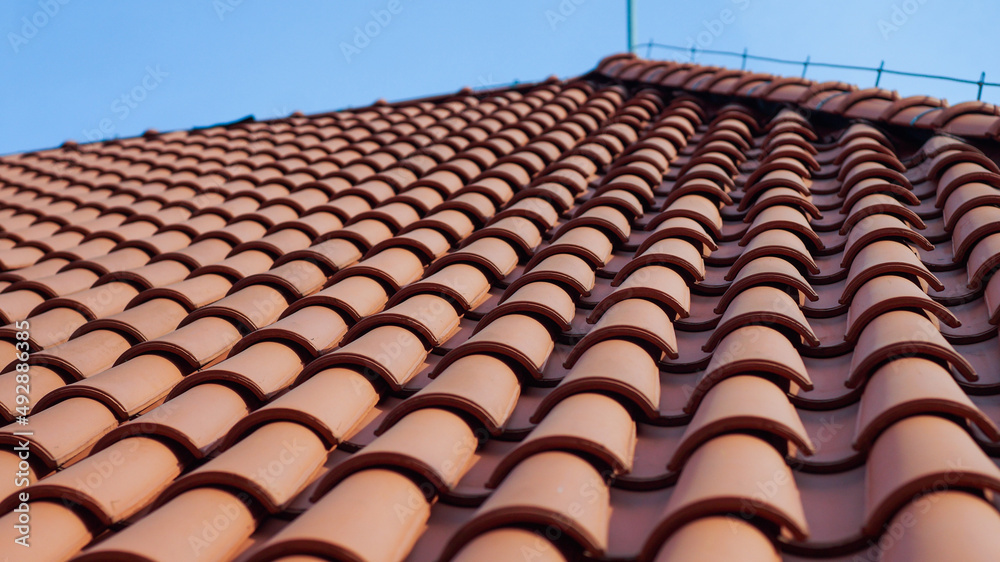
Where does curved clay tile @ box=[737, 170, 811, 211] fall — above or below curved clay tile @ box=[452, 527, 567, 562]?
above

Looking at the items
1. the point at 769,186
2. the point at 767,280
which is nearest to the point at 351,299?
the point at 767,280

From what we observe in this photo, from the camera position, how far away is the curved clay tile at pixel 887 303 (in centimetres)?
250

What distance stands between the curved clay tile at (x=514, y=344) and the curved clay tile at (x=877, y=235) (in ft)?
4.60

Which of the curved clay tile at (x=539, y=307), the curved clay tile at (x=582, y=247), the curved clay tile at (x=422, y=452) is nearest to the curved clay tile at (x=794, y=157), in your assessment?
the curved clay tile at (x=582, y=247)

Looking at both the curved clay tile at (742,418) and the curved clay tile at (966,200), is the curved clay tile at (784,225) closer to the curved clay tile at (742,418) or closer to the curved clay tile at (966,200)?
the curved clay tile at (966,200)

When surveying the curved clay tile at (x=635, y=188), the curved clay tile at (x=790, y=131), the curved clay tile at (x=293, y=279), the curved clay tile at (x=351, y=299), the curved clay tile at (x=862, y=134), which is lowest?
the curved clay tile at (x=293, y=279)

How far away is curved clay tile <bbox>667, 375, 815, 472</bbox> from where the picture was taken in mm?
1977

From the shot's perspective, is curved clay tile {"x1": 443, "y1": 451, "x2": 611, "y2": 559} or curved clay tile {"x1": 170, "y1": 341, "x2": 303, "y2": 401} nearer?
curved clay tile {"x1": 443, "y1": 451, "x2": 611, "y2": 559}

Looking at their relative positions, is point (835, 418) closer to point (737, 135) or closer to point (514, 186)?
point (514, 186)

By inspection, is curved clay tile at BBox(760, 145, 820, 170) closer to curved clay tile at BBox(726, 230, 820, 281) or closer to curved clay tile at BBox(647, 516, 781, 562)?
curved clay tile at BBox(726, 230, 820, 281)

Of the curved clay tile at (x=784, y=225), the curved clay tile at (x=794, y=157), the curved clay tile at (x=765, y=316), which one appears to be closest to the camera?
the curved clay tile at (x=765, y=316)

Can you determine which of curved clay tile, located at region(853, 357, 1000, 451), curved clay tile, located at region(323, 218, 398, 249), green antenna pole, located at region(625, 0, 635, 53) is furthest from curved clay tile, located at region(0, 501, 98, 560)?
green antenna pole, located at region(625, 0, 635, 53)

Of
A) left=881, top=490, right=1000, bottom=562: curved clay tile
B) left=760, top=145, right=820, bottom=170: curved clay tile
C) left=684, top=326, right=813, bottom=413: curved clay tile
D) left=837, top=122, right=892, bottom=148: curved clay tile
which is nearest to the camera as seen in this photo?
left=881, top=490, right=1000, bottom=562: curved clay tile

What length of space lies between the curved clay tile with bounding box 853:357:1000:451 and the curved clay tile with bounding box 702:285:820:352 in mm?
412
